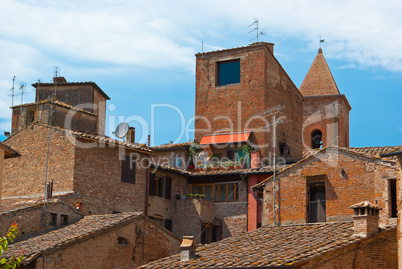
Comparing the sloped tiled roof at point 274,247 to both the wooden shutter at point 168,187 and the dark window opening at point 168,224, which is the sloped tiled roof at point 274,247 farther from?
the wooden shutter at point 168,187

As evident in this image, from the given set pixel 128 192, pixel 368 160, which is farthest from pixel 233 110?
pixel 368 160

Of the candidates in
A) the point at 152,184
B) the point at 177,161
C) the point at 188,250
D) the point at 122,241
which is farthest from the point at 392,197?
the point at 177,161

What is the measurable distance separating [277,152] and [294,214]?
535 inches

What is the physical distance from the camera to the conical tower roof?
Answer: 48.8 m

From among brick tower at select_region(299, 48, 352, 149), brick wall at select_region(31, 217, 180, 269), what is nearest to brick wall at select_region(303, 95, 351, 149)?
brick tower at select_region(299, 48, 352, 149)

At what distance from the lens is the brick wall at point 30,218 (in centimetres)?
2397

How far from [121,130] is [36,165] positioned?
4.94 meters

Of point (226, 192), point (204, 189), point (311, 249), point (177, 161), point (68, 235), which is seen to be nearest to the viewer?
point (311, 249)

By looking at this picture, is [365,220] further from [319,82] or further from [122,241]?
[319,82]

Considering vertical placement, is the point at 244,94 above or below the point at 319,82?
below

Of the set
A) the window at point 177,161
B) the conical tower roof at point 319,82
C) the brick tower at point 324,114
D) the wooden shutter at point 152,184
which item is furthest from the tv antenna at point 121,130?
the conical tower roof at point 319,82

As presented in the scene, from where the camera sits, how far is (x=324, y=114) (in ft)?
157

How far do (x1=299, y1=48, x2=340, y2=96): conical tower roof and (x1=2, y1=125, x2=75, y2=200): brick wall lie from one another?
2384cm

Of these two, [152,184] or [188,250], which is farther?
[152,184]
